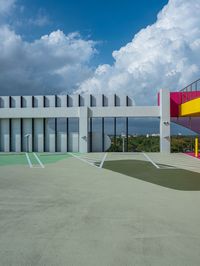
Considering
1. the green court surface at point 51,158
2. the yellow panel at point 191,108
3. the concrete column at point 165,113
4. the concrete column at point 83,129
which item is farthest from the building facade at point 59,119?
the green court surface at point 51,158

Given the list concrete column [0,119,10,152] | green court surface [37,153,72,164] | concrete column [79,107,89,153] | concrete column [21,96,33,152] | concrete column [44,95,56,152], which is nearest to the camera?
green court surface [37,153,72,164]

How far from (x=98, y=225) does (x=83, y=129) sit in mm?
16779

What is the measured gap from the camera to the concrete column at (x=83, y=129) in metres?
21.2

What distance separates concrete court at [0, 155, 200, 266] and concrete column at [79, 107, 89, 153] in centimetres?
1313

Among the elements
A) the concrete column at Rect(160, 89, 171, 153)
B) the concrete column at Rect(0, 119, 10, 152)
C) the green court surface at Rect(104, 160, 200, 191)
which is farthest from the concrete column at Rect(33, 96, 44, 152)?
the green court surface at Rect(104, 160, 200, 191)

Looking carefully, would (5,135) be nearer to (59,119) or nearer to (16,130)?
(16,130)

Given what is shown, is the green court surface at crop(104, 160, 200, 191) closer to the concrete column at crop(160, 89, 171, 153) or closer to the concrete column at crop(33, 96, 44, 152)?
the concrete column at crop(160, 89, 171, 153)

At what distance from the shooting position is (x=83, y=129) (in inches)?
840

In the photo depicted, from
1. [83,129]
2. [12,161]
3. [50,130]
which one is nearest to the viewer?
[12,161]

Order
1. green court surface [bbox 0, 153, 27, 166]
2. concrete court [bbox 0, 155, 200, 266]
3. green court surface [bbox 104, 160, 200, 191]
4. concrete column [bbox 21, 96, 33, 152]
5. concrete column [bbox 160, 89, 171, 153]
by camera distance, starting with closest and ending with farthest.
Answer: concrete court [bbox 0, 155, 200, 266] → green court surface [bbox 104, 160, 200, 191] → green court surface [bbox 0, 153, 27, 166] → concrete column [bbox 160, 89, 171, 153] → concrete column [bbox 21, 96, 33, 152]

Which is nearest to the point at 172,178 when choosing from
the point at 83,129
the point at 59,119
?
the point at 83,129

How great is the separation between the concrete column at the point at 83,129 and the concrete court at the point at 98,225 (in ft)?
43.1

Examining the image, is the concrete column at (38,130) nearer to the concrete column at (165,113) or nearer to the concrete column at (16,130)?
the concrete column at (16,130)

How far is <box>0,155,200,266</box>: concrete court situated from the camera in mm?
3533
